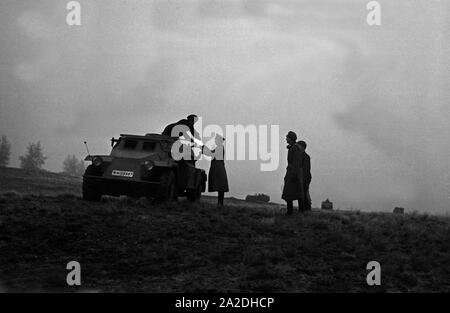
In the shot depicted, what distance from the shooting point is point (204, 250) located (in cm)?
724

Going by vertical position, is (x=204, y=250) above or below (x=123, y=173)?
below

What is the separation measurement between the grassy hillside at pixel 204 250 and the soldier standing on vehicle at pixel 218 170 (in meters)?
2.72

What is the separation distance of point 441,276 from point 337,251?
1717 mm

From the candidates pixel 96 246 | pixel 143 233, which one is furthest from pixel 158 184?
pixel 96 246

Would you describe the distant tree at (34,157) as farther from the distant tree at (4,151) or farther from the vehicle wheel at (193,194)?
the vehicle wheel at (193,194)

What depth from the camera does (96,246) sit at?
7.19 meters

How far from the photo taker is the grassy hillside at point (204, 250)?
5.73 m

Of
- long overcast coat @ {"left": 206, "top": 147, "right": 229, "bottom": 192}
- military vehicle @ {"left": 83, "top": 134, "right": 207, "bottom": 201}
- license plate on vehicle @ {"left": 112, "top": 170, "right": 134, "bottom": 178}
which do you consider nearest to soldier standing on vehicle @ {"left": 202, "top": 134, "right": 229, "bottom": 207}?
long overcast coat @ {"left": 206, "top": 147, "right": 229, "bottom": 192}

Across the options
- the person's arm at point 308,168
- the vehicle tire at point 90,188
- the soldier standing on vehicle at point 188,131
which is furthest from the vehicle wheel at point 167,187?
Result: the person's arm at point 308,168

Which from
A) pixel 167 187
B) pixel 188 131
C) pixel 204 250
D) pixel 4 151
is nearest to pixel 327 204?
pixel 188 131

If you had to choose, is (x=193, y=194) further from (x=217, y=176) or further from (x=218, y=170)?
(x=218, y=170)

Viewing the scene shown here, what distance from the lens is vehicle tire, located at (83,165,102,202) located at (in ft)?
36.7

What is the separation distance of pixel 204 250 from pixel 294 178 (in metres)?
4.98

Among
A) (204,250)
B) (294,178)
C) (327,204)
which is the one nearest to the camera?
(204,250)
